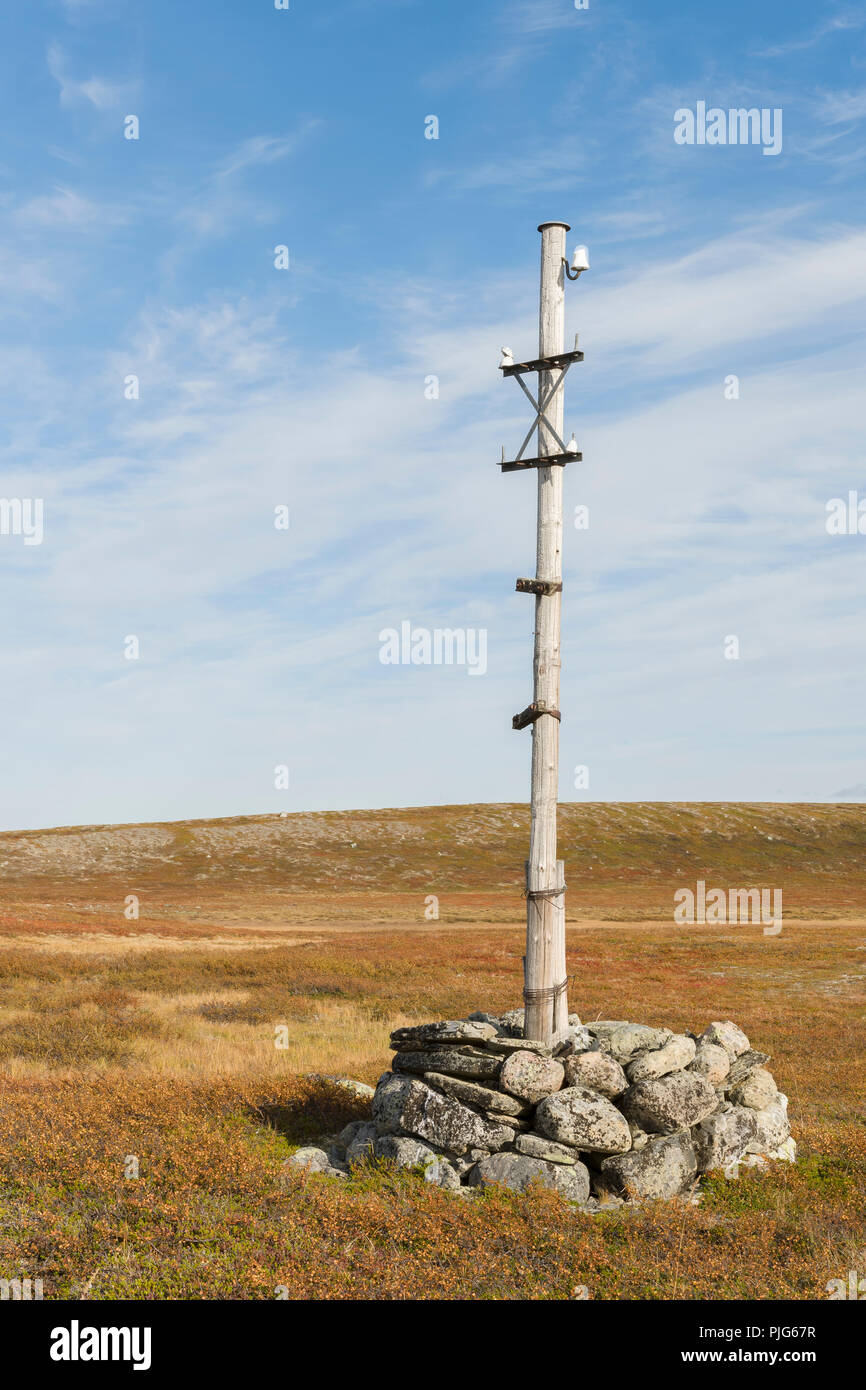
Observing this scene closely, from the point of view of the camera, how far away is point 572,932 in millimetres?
52656

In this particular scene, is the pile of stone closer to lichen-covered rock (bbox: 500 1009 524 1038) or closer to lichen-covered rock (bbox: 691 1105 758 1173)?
lichen-covered rock (bbox: 691 1105 758 1173)

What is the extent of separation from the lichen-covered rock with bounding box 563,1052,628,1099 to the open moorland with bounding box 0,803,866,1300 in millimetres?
1500

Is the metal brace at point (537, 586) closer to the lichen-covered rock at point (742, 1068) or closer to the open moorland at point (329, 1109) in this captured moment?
the lichen-covered rock at point (742, 1068)

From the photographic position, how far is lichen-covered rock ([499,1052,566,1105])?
11.0 meters

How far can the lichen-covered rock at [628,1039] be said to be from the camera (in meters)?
12.4

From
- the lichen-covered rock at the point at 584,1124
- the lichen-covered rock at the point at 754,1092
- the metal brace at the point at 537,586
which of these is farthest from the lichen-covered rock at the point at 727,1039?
the metal brace at the point at 537,586

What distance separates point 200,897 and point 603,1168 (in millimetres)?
71905

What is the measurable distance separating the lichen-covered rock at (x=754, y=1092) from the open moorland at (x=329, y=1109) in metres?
0.78

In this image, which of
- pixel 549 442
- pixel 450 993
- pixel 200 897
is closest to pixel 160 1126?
pixel 549 442

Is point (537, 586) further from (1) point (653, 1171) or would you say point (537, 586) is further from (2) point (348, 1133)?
(2) point (348, 1133)

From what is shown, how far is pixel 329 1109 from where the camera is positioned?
43.4ft
